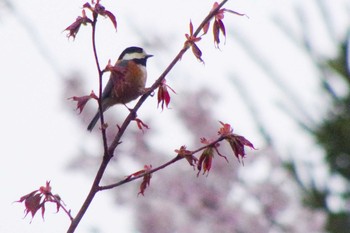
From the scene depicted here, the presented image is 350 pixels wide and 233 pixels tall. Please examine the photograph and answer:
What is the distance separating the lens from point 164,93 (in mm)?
1519

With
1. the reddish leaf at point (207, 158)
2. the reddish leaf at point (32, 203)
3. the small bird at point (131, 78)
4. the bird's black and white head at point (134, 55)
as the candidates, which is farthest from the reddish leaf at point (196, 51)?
the bird's black and white head at point (134, 55)

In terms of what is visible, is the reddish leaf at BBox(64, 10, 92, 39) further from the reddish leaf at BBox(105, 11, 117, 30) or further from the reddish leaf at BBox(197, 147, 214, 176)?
the reddish leaf at BBox(197, 147, 214, 176)

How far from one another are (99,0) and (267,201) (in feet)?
12.3

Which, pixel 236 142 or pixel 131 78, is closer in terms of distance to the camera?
pixel 236 142

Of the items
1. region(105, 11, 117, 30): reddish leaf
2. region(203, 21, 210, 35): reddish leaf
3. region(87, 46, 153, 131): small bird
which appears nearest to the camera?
region(105, 11, 117, 30): reddish leaf

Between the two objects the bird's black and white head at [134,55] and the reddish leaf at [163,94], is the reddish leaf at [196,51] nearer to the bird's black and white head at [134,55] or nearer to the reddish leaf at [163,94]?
the reddish leaf at [163,94]

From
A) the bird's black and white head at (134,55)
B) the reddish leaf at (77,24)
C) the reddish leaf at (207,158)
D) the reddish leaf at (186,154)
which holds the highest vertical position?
the bird's black and white head at (134,55)

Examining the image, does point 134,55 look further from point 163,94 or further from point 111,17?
point 111,17

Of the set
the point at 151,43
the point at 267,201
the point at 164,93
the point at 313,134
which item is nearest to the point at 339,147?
the point at 313,134

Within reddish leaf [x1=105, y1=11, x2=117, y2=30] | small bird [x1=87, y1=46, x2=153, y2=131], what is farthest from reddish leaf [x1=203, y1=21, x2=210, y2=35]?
small bird [x1=87, y1=46, x2=153, y2=131]

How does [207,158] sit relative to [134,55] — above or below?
below

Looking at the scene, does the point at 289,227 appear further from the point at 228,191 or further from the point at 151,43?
the point at 151,43

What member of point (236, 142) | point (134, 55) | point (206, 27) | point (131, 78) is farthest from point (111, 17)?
point (134, 55)

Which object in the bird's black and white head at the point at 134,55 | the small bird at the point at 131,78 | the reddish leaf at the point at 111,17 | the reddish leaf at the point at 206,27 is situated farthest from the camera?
the bird's black and white head at the point at 134,55
